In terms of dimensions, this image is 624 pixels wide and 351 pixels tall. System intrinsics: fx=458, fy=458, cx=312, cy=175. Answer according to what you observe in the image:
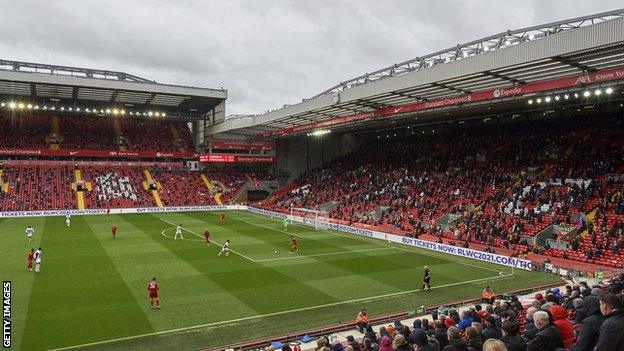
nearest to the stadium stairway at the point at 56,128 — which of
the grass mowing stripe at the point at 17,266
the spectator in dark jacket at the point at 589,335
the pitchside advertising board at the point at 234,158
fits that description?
the pitchside advertising board at the point at 234,158

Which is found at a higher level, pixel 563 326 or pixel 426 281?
pixel 563 326

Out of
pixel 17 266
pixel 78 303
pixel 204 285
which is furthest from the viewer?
pixel 17 266

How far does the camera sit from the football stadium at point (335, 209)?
53.6 ft

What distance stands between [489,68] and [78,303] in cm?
2647

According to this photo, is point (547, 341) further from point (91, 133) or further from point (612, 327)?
point (91, 133)

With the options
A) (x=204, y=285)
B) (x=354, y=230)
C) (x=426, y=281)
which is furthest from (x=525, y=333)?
(x=354, y=230)

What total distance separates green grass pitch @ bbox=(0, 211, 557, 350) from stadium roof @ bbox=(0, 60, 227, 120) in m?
22.7

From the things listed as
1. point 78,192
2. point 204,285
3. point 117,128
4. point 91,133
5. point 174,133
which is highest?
point 117,128

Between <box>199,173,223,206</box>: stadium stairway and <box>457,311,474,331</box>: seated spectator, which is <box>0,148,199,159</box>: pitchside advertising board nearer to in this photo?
<box>199,173,223,206</box>: stadium stairway

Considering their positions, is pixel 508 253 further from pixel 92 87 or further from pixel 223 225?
pixel 92 87

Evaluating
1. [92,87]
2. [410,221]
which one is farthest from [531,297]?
[92,87]

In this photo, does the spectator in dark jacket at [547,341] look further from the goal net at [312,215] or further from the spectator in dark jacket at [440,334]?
the goal net at [312,215]

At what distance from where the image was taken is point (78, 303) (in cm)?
1966

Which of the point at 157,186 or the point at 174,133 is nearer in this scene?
the point at 157,186
